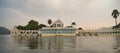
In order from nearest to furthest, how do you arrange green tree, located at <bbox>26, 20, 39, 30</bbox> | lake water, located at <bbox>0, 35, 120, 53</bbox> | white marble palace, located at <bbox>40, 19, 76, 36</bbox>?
lake water, located at <bbox>0, 35, 120, 53</bbox>
white marble palace, located at <bbox>40, 19, 76, 36</bbox>
green tree, located at <bbox>26, 20, 39, 30</bbox>

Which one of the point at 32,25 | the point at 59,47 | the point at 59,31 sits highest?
the point at 32,25

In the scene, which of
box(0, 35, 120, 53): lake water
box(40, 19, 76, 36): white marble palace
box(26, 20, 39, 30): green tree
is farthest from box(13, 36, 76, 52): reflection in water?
box(26, 20, 39, 30): green tree

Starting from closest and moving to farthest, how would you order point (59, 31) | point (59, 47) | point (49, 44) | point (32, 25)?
point (59, 47), point (49, 44), point (59, 31), point (32, 25)

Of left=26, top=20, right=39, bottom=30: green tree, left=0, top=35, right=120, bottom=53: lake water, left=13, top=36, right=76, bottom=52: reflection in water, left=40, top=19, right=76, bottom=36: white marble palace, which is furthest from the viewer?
left=26, top=20, right=39, bottom=30: green tree

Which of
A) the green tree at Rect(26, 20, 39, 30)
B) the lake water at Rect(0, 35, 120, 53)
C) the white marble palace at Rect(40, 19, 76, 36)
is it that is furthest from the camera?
the green tree at Rect(26, 20, 39, 30)

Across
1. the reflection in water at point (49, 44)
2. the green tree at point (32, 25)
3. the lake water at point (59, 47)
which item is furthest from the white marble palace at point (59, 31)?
the lake water at point (59, 47)

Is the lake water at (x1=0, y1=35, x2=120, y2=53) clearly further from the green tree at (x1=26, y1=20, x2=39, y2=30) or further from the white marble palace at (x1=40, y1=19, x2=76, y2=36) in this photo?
the green tree at (x1=26, y1=20, x2=39, y2=30)

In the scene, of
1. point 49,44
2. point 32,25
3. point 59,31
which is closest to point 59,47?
point 49,44

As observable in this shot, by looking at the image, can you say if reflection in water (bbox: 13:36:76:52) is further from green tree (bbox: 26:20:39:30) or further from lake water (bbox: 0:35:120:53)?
green tree (bbox: 26:20:39:30)

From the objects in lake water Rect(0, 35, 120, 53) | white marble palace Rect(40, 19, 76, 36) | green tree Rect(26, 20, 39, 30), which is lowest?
lake water Rect(0, 35, 120, 53)

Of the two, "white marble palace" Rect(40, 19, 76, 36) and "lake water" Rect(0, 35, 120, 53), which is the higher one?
"white marble palace" Rect(40, 19, 76, 36)

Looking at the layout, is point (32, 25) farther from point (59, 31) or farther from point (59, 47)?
point (59, 47)

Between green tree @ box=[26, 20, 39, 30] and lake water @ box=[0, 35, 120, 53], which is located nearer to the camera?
lake water @ box=[0, 35, 120, 53]

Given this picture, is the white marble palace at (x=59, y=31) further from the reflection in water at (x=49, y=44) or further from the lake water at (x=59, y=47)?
the lake water at (x=59, y=47)
